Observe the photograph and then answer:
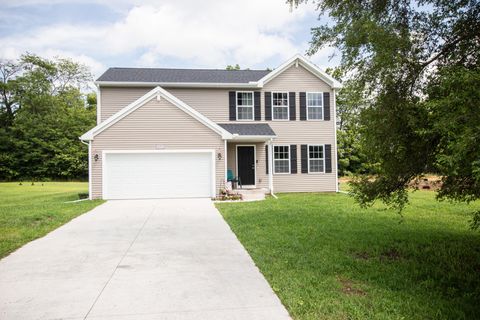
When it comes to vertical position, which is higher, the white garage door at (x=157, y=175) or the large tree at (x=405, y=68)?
the large tree at (x=405, y=68)

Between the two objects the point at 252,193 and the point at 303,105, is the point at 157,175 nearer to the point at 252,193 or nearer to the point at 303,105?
the point at 252,193

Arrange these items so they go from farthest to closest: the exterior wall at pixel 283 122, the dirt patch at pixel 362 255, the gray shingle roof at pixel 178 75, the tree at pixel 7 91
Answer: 1. the tree at pixel 7 91
2. the gray shingle roof at pixel 178 75
3. the exterior wall at pixel 283 122
4. the dirt patch at pixel 362 255

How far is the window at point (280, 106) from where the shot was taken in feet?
59.4

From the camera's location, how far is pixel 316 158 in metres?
18.2

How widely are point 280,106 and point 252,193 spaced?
4911mm

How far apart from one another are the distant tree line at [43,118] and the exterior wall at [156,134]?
19236 mm

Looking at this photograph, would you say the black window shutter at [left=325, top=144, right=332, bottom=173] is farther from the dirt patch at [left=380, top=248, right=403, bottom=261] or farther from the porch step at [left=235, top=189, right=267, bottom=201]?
the dirt patch at [left=380, top=248, right=403, bottom=261]

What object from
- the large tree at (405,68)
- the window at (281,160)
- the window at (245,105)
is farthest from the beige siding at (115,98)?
the large tree at (405,68)

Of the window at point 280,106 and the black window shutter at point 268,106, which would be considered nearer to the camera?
the black window shutter at point 268,106

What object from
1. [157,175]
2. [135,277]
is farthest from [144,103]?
[135,277]

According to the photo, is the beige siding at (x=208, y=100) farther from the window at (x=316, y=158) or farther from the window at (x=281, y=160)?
the window at (x=316, y=158)

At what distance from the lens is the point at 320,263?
18.2 feet

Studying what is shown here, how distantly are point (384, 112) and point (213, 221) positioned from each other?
5.84m

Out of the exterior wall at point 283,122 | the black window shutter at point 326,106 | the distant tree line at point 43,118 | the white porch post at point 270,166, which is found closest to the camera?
the white porch post at point 270,166
